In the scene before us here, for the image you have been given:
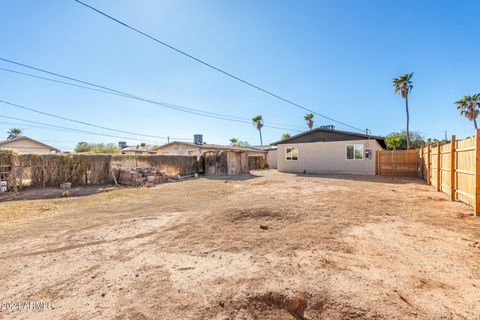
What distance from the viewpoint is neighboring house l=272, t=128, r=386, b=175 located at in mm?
15602

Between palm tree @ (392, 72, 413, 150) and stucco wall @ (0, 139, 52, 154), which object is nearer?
stucco wall @ (0, 139, 52, 154)

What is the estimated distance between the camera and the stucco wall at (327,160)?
613 inches

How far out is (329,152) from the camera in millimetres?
16984

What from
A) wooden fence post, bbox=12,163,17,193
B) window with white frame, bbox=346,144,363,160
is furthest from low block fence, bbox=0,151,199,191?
window with white frame, bbox=346,144,363,160

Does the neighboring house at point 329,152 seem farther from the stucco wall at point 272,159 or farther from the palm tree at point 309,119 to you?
the palm tree at point 309,119

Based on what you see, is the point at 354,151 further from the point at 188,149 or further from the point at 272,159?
the point at 188,149

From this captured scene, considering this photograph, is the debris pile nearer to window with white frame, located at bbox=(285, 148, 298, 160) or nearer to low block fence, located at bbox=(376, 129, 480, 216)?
window with white frame, located at bbox=(285, 148, 298, 160)

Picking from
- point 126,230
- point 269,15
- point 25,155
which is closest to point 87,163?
point 25,155

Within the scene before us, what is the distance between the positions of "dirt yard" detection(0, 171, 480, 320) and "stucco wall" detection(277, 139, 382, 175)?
11.0m

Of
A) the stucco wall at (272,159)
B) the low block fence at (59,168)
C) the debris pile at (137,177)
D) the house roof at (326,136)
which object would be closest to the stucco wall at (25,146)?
the low block fence at (59,168)

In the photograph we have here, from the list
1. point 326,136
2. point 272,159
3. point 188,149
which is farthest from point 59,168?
point 272,159

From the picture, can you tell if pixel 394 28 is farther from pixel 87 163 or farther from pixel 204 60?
pixel 87 163

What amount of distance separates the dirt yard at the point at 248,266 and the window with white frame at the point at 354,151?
11189mm

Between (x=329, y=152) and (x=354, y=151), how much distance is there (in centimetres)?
175
